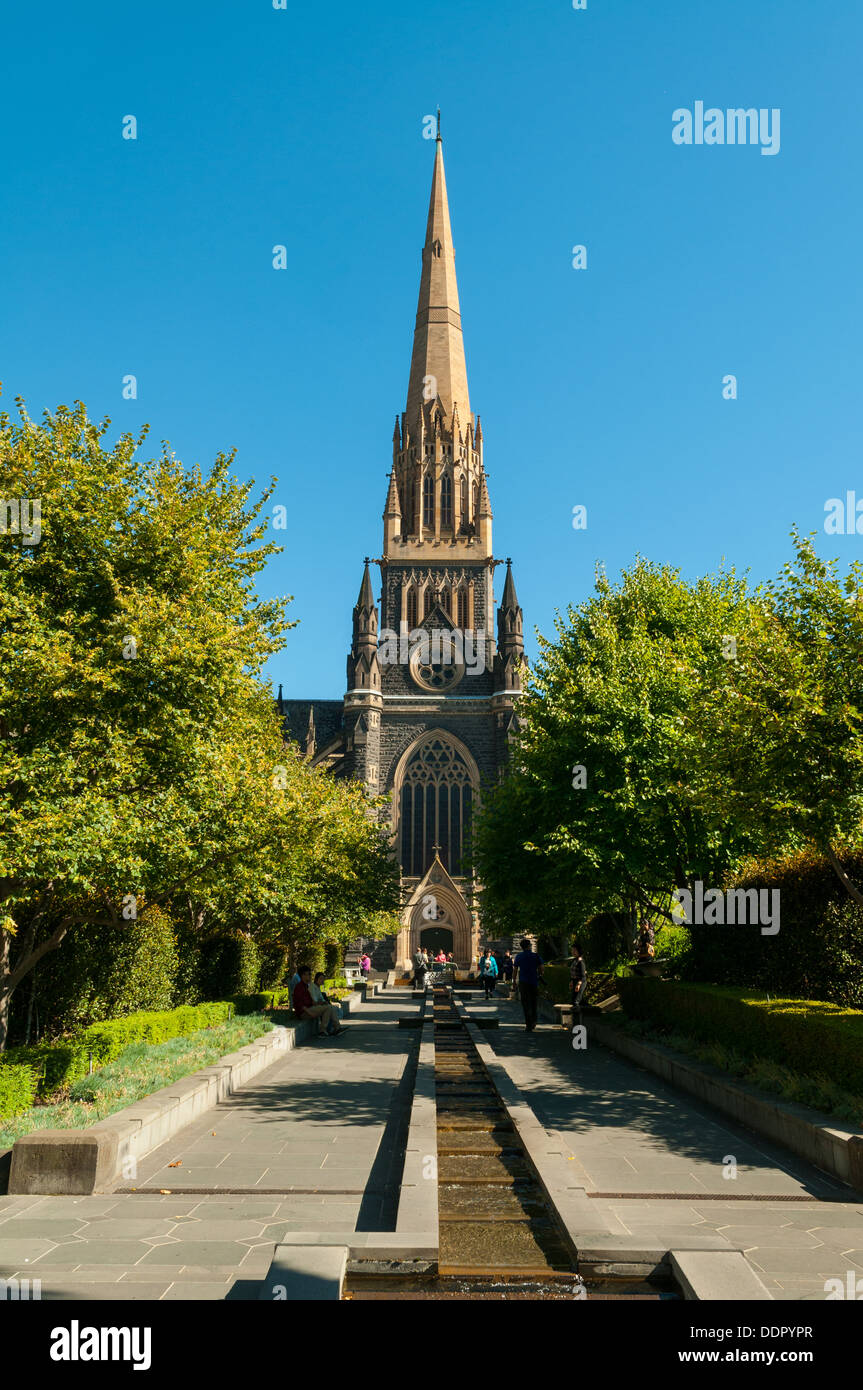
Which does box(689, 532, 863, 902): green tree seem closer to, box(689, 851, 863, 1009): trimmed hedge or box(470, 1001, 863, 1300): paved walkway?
box(689, 851, 863, 1009): trimmed hedge

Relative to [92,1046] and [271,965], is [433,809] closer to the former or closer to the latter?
[271,965]

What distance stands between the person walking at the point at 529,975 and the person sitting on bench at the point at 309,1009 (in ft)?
14.4

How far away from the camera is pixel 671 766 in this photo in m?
16.3

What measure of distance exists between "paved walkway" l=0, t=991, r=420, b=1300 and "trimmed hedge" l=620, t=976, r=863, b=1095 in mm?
4510

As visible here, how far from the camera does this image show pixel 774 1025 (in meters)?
10.9

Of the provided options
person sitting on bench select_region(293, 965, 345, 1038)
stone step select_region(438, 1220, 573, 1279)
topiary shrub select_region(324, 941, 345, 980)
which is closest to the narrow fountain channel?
stone step select_region(438, 1220, 573, 1279)

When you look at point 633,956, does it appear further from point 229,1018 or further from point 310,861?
point 229,1018

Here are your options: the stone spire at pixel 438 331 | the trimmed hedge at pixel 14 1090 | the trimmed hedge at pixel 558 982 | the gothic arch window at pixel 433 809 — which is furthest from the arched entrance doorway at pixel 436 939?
the trimmed hedge at pixel 14 1090

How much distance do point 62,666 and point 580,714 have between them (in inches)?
401

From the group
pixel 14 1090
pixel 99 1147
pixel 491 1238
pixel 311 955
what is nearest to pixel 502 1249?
pixel 491 1238

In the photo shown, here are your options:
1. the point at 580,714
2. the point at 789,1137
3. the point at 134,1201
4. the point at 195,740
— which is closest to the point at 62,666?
the point at 195,740

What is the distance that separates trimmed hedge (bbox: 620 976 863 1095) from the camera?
936 centimetres

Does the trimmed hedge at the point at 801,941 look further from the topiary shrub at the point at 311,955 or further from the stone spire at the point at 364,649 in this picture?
the stone spire at the point at 364,649

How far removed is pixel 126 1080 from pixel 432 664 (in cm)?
4816
